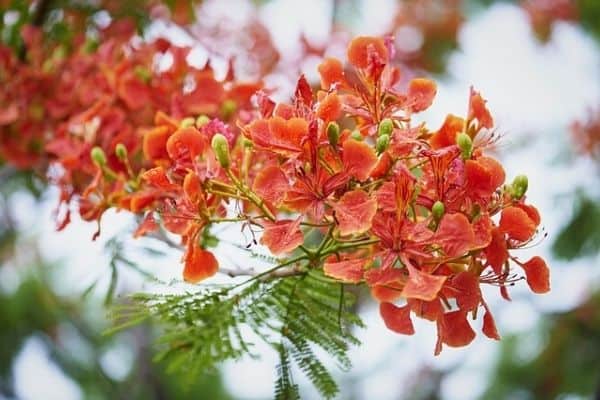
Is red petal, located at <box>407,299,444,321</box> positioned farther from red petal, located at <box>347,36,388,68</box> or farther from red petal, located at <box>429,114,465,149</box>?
red petal, located at <box>347,36,388,68</box>

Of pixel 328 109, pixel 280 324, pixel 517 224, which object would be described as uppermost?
pixel 328 109

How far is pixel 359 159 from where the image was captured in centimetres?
140

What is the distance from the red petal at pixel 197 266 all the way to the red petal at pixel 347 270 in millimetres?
210

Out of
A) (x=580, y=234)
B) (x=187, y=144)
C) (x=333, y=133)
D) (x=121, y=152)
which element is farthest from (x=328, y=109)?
(x=580, y=234)

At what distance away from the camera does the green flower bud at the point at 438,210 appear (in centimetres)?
141

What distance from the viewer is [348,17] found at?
4859 millimetres

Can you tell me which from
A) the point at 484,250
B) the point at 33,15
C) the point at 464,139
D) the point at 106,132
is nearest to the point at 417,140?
the point at 464,139

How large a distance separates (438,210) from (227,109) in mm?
A: 875

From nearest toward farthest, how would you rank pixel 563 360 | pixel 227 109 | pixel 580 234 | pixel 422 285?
pixel 422 285 < pixel 227 109 < pixel 580 234 < pixel 563 360

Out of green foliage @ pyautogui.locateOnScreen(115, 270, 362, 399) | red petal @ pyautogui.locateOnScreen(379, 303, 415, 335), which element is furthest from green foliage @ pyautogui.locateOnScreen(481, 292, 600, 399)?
red petal @ pyautogui.locateOnScreen(379, 303, 415, 335)

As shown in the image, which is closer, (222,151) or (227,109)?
(222,151)

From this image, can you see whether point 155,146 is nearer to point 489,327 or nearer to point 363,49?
point 363,49

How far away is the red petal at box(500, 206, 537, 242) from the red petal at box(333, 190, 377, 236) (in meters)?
0.20

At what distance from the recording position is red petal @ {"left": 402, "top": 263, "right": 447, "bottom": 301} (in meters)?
1.32
